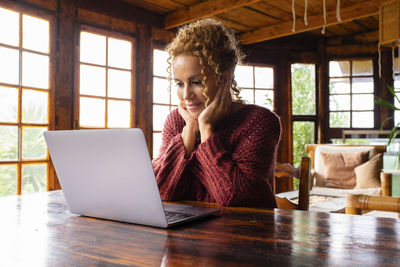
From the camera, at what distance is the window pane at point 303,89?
602 centimetres

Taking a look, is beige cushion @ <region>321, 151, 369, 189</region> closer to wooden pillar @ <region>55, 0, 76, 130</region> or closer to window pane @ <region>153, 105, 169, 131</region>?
window pane @ <region>153, 105, 169, 131</region>

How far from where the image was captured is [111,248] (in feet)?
2.00

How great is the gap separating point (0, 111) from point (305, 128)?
4702mm

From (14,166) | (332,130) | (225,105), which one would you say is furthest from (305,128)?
(225,105)

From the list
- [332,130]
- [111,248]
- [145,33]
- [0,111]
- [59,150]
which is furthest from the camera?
[332,130]

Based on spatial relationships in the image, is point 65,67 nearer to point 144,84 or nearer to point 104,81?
point 104,81

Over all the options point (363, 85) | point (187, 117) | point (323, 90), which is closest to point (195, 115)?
point (187, 117)

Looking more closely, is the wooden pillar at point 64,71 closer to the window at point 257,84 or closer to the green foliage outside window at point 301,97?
the window at point 257,84

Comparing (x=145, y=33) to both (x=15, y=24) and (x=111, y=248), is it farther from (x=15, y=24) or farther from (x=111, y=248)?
(x=111, y=248)

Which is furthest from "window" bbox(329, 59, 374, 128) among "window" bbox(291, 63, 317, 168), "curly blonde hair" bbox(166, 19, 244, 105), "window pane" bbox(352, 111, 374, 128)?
"curly blonde hair" bbox(166, 19, 244, 105)

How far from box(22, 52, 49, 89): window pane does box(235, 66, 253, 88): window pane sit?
3037 millimetres

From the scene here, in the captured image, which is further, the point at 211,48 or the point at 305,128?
the point at 305,128

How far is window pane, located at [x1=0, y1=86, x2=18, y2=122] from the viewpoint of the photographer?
305cm

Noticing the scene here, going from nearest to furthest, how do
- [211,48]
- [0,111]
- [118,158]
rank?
[118,158], [211,48], [0,111]
